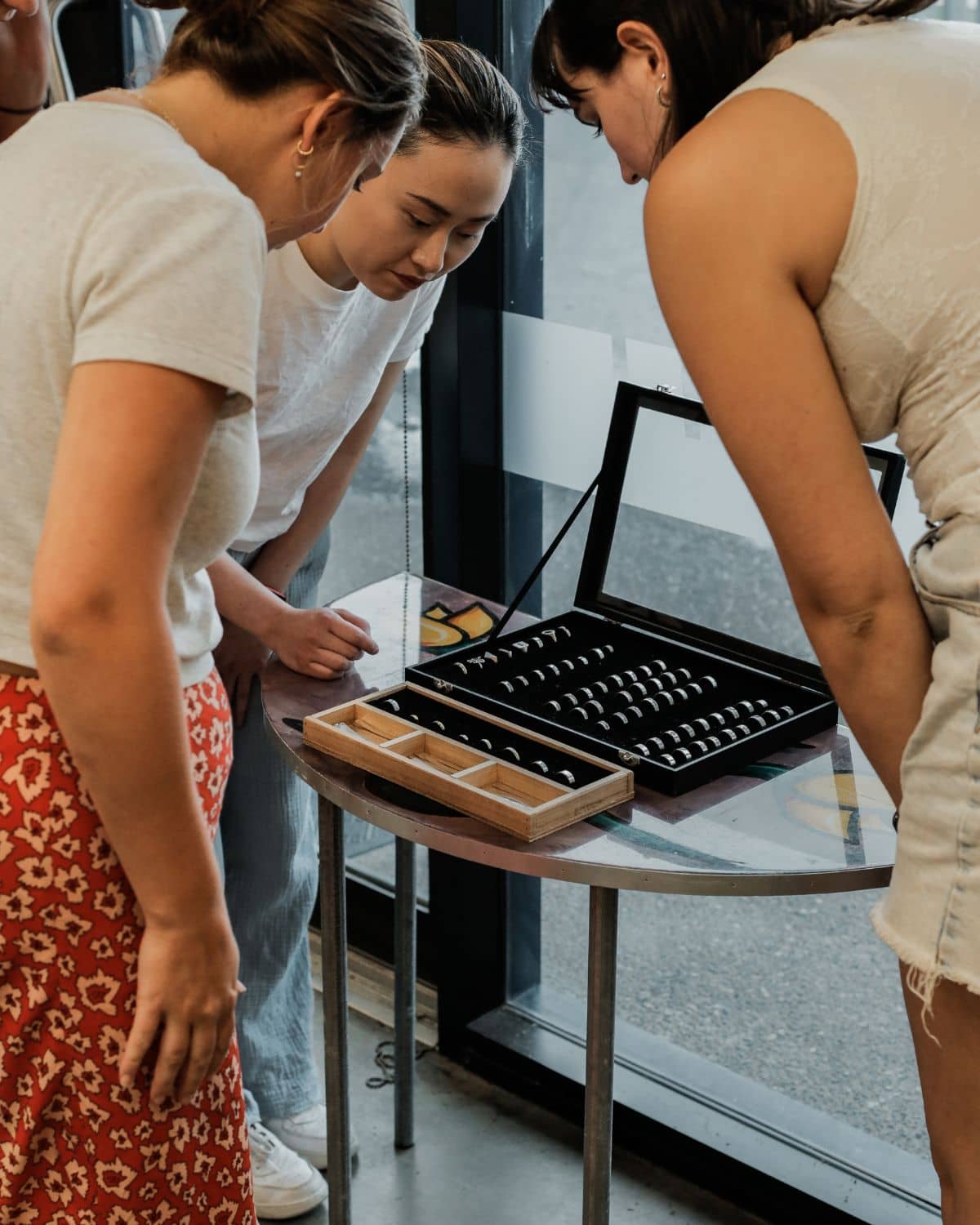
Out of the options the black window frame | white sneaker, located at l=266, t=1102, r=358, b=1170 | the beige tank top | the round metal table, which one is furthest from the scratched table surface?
white sneaker, located at l=266, t=1102, r=358, b=1170

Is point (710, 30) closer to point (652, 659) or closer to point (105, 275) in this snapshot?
point (105, 275)

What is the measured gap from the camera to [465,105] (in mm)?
1571

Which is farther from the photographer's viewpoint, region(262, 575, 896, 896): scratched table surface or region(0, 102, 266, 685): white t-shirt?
region(262, 575, 896, 896): scratched table surface

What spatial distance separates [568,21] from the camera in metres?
1.21

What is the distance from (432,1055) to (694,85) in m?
1.64

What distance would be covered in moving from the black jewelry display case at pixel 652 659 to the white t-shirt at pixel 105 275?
1.82ft

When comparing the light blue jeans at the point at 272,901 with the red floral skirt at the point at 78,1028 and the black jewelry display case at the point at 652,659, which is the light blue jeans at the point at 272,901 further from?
the red floral skirt at the point at 78,1028

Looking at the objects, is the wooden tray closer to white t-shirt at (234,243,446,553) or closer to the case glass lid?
the case glass lid

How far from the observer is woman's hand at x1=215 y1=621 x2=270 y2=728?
73.9 inches

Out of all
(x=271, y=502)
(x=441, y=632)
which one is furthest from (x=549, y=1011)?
(x=271, y=502)

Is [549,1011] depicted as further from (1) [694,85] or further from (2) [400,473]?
(1) [694,85]

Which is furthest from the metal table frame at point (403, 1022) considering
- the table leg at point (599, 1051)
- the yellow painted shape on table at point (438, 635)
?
the yellow painted shape on table at point (438, 635)

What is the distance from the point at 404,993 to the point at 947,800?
3.96 feet

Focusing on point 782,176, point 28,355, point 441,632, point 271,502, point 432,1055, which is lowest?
point 432,1055
